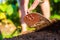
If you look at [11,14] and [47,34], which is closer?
[47,34]

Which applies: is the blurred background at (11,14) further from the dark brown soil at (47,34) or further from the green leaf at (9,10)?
the dark brown soil at (47,34)

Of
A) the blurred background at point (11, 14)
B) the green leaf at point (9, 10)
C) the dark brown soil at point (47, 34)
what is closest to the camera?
the dark brown soil at point (47, 34)

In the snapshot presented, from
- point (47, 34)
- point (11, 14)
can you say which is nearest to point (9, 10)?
point (11, 14)

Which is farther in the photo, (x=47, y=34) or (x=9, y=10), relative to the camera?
(x=9, y=10)

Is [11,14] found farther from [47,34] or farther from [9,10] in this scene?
[47,34]

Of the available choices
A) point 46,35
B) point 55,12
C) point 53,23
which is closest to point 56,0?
point 55,12

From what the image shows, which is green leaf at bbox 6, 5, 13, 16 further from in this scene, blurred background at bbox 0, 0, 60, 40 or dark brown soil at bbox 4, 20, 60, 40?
dark brown soil at bbox 4, 20, 60, 40

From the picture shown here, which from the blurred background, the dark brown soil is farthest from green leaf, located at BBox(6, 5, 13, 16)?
the dark brown soil

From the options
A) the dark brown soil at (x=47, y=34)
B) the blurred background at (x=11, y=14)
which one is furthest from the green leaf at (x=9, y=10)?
the dark brown soil at (x=47, y=34)
